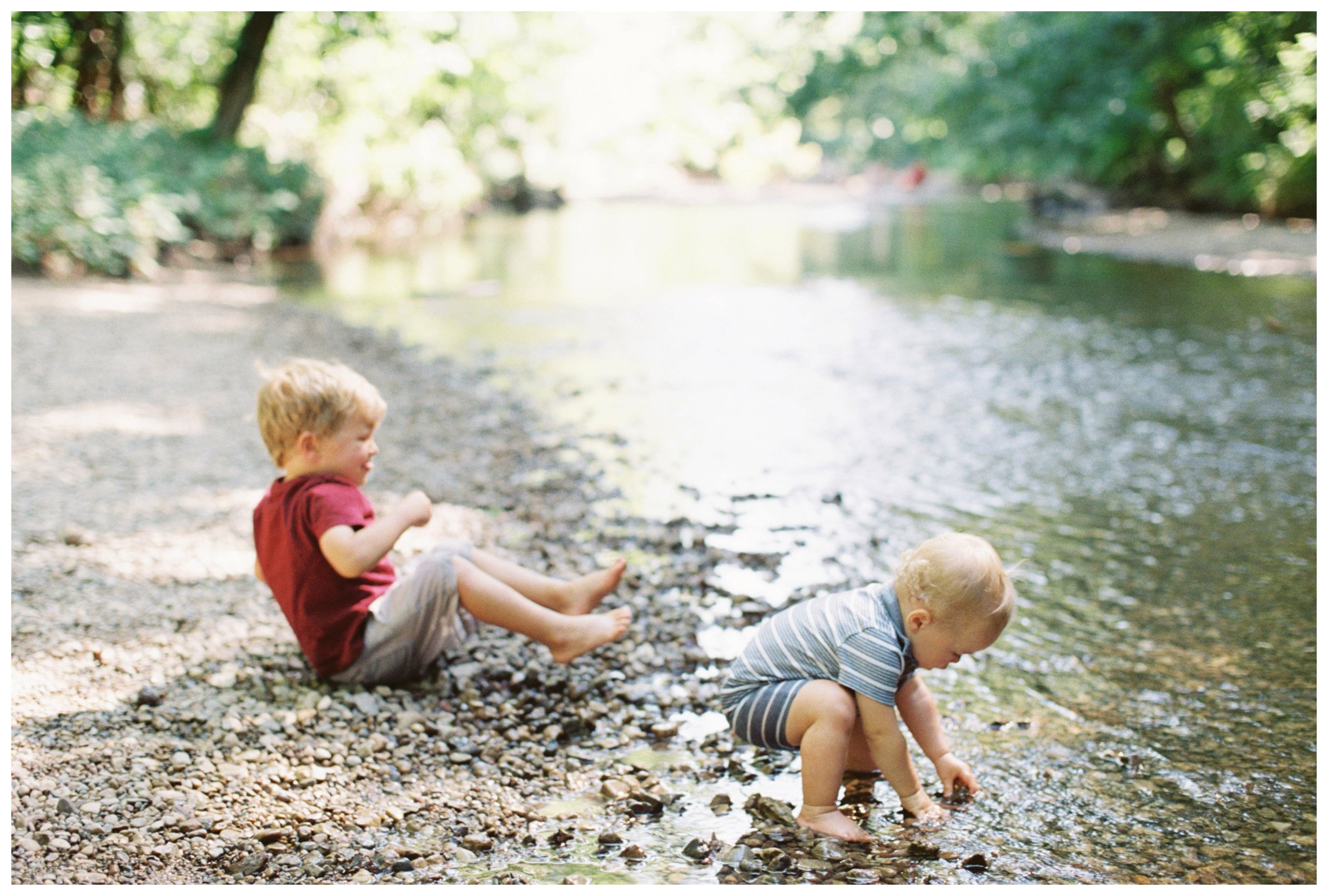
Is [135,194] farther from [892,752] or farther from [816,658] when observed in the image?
[892,752]

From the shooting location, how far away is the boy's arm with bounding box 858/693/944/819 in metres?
2.61

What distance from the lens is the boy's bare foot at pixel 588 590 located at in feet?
11.2

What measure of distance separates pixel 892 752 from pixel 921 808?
20 centimetres

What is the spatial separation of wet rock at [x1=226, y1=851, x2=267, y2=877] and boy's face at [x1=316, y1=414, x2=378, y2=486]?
1071 millimetres

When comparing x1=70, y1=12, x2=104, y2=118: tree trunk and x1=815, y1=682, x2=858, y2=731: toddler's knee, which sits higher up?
x1=70, y1=12, x2=104, y2=118: tree trunk

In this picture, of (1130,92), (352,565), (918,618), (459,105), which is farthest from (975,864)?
(459,105)

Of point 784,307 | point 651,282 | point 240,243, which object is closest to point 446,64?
point 240,243

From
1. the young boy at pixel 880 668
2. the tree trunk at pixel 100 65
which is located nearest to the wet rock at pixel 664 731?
the young boy at pixel 880 668

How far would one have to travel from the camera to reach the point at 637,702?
331cm

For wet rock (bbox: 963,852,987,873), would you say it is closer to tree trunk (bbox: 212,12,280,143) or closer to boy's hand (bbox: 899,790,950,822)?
boy's hand (bbox: 899,790,950,822)

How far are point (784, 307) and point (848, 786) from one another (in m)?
10.0

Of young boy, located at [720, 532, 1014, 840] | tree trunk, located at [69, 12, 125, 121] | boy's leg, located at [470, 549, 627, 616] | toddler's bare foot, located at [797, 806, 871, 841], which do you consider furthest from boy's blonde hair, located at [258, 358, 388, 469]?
tree trunk, located at [69, 12, 125, 121]

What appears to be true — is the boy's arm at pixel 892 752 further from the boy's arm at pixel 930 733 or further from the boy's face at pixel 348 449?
the boy's face at pixel 348 449

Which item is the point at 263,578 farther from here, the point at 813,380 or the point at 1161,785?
the point at 813,380
